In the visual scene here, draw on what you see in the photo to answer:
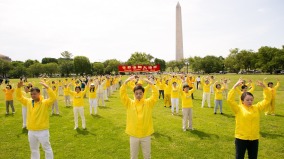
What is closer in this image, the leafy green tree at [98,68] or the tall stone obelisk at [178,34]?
the tall stone obelisk at [178,34]

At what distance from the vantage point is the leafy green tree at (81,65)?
99750mm

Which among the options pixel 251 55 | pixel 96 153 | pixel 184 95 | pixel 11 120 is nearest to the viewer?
pixel 96 153

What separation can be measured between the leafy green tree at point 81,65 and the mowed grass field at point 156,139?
87959 millimetres

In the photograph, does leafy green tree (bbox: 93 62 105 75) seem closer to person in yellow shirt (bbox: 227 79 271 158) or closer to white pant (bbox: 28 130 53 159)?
white pant (bbox: 28 130 53 159)

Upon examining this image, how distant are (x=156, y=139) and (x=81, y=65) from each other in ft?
313

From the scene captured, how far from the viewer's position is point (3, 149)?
29.7ft

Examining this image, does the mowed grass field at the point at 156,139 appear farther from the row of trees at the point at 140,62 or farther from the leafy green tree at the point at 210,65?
the leafy green tree at the point at 210,65

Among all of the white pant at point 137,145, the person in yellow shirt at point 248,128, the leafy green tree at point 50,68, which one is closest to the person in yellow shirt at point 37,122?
the white pant at point 137,145

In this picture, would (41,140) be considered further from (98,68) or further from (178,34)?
(98,68)

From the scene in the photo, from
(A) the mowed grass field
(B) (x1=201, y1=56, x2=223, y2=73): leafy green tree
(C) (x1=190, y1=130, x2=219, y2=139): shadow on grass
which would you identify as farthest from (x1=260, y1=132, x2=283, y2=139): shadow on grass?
(B) (x1=201, y1=56, x2=223, y2=73): leafy green tree

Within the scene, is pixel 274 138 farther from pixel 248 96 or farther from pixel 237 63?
pixel 237 63

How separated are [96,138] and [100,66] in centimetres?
10487

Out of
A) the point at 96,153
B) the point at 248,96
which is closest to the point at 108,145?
the point at 96,153

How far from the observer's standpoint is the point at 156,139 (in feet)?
32.8
